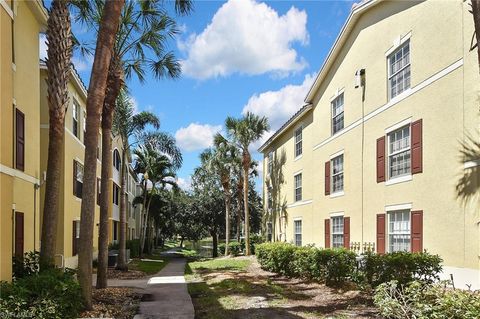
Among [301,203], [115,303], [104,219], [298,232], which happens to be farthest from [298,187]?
[115,303]

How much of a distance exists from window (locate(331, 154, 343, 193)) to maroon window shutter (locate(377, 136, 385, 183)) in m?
4.04

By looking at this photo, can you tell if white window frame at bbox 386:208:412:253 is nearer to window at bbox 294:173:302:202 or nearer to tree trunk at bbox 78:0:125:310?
tree trunk at bbox 78:0:125:310

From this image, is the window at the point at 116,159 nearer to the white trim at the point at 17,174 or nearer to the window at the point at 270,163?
the window at the point at 270,163

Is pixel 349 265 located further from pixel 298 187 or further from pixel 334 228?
pixel 298 187

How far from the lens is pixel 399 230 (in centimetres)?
1475

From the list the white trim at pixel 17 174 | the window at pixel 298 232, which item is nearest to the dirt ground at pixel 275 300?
the white trim at pixel 17 174

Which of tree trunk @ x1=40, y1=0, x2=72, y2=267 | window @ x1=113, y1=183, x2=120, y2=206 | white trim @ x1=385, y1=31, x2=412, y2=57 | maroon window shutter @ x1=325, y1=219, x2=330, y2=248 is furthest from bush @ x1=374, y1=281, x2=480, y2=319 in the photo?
window @ x1=113, y1=183, x2=120, y2=206

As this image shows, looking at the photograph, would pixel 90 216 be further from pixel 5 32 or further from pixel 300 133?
pixel 300 133

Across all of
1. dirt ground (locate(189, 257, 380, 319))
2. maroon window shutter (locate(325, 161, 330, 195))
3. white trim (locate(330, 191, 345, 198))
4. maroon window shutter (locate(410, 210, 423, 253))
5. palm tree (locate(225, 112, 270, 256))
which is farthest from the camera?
palm tree (locate(225, 112, 270, 256))

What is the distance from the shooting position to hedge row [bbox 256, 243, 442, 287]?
453 inches

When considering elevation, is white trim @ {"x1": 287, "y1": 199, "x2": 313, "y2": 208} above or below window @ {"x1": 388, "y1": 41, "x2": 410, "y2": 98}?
below

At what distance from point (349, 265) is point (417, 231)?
2.35 meters

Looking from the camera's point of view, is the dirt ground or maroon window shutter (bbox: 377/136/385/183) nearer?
the dirt ground

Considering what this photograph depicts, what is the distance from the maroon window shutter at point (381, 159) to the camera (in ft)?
51.8
